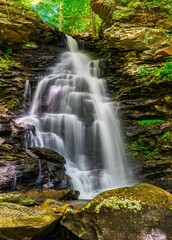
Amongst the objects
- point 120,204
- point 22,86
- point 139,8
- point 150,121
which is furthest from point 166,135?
point 139,8

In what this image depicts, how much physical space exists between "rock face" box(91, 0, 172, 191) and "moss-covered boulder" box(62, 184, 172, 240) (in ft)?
16.9

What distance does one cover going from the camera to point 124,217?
3234 mm

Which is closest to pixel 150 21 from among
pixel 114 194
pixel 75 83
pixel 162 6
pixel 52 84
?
pixel 162 6

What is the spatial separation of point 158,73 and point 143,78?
0.67 metres

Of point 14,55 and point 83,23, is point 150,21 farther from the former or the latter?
point 83,23

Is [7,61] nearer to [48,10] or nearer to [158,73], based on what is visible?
[158,73]

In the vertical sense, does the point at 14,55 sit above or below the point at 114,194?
above

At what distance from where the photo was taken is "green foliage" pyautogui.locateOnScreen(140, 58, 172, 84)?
10.1 meters

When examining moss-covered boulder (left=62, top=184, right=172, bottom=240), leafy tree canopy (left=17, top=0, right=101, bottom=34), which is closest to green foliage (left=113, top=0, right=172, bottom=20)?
leafy tree canopy (left=17, top=0, right=101, bottom=34)

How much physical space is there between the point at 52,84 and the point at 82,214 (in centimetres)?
949

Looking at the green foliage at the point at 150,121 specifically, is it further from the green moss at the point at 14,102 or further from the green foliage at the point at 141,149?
the green moss at the point at 14,102

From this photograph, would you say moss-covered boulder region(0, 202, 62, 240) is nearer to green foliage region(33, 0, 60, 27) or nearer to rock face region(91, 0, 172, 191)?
rock face region(91, 0, 172, 191)

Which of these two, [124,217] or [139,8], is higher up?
[139,8]

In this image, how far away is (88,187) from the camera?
24.6 ft
